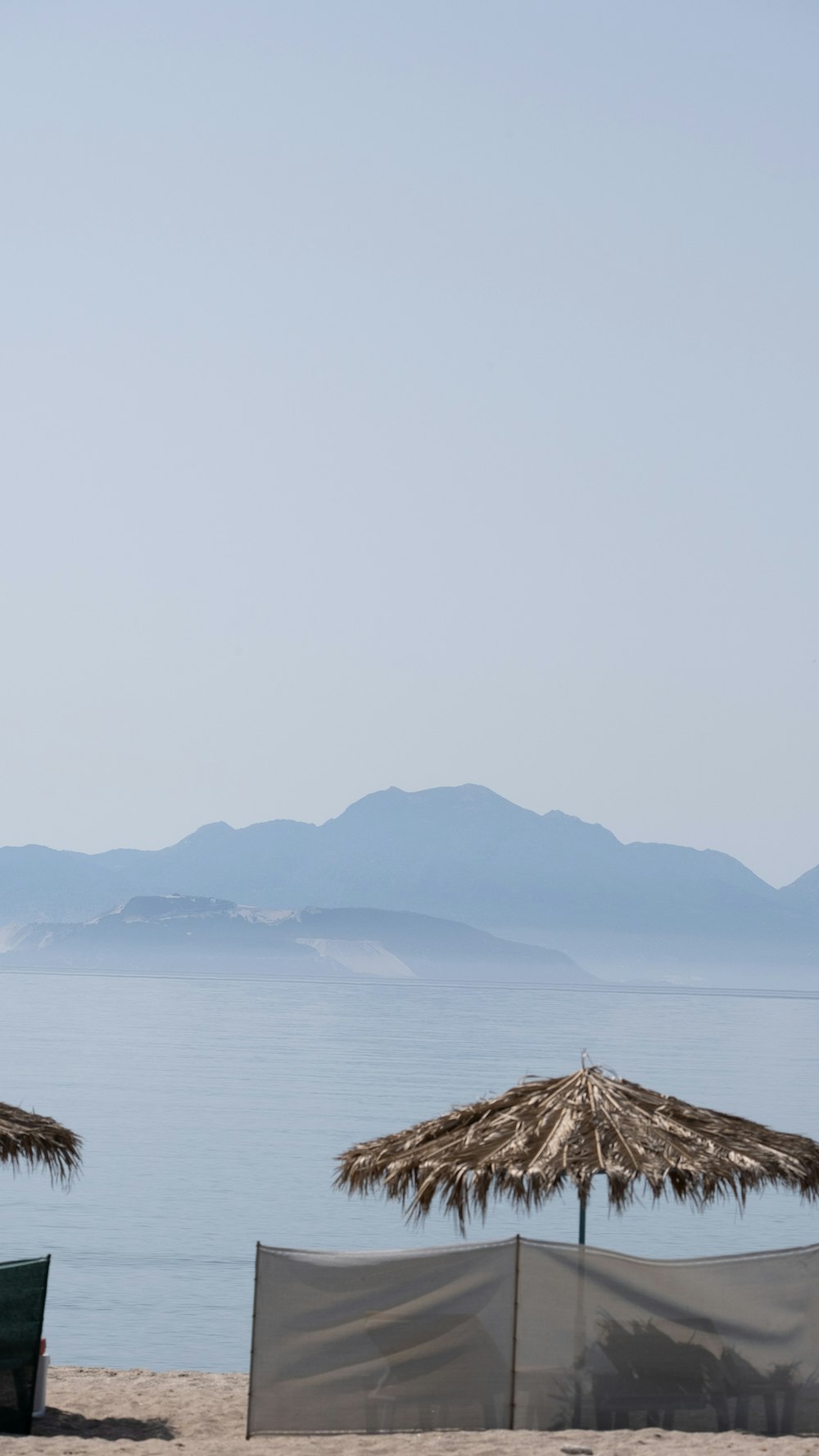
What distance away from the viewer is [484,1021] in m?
123

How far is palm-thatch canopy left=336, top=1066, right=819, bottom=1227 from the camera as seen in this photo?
38.4 ft

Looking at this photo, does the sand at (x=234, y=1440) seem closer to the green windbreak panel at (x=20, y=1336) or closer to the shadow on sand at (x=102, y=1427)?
the shadow on sand at (x=102, y=1427)

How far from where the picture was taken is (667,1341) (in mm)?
11273

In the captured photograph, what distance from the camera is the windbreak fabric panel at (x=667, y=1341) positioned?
11.2m

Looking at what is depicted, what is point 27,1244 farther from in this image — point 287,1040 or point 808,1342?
point 287,1040

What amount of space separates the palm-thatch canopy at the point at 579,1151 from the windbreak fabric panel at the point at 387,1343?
1.90 ft

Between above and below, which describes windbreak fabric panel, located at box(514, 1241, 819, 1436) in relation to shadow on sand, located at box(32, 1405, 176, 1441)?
above

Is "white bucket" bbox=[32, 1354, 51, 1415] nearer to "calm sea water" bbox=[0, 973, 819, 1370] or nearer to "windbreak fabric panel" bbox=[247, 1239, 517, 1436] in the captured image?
"windbreak fabric panel" bbox=[247, 1239, 517, 1436]

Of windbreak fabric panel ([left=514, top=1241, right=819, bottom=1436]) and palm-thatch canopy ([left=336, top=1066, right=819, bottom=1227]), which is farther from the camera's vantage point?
palm-thatch canopy ([left=336, top=1066, right=819, bottom=1227])

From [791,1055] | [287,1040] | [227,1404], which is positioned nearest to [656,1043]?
[791,1055]

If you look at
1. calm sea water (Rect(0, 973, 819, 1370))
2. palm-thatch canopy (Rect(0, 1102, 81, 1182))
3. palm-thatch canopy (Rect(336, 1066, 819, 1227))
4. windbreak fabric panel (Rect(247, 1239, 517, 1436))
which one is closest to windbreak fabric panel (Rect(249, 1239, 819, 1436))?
windbreak fabric panel (Rect(247, 1239, 517, 1436))

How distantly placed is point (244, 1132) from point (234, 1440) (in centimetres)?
3716

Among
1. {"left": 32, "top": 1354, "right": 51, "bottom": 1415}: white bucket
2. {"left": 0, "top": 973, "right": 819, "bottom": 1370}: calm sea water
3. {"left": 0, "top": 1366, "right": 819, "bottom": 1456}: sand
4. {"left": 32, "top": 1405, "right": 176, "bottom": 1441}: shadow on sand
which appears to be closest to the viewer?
{"left": 0, "top": 1366, "right": 819, "bottom": 1456}: sand

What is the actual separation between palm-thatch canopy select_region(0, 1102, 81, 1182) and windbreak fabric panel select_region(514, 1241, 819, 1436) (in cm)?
437
